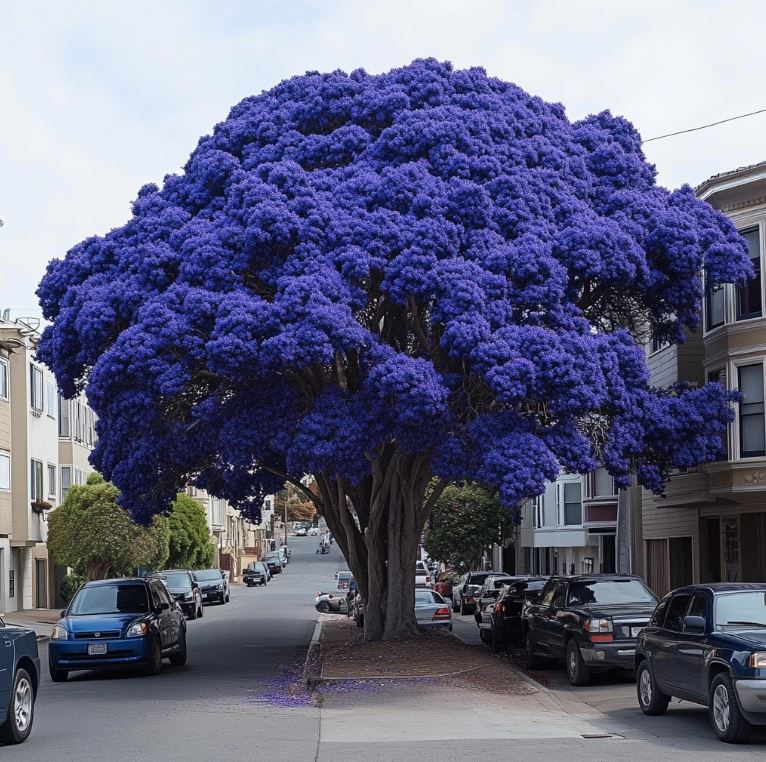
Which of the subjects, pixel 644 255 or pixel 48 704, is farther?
pixel 644 255

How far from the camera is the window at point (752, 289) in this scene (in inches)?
1035

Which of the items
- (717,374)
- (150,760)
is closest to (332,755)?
(150,760)

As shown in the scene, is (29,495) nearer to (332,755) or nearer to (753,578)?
(753,578)

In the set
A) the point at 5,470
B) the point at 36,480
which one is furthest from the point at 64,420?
the point at 5,470

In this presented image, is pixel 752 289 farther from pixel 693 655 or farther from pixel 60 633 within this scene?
pixel 60 633

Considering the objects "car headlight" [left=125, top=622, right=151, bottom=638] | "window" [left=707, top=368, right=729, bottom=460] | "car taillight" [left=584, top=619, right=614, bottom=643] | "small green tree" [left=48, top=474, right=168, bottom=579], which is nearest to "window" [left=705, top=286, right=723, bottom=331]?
"window" [left=707, top=368, right=729, bottom=460]

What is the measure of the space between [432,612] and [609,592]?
33.9 ft

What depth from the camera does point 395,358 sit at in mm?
19859

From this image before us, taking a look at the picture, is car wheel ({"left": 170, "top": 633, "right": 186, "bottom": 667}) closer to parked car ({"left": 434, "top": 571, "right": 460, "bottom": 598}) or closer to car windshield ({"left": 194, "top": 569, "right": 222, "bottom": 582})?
parked car ({"left": 434, "top": 571, "right": 460, "bottom": 598})

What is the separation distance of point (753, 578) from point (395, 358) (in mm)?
12871

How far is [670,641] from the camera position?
48.4 ft

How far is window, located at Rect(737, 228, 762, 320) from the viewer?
86.2 feet

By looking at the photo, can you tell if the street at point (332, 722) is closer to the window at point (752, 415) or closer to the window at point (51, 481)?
the window at point (752, 415)

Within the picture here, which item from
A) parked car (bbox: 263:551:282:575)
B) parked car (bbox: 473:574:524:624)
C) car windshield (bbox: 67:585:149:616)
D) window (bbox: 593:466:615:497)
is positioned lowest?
parked car (bbox: 263:551:282:575)
